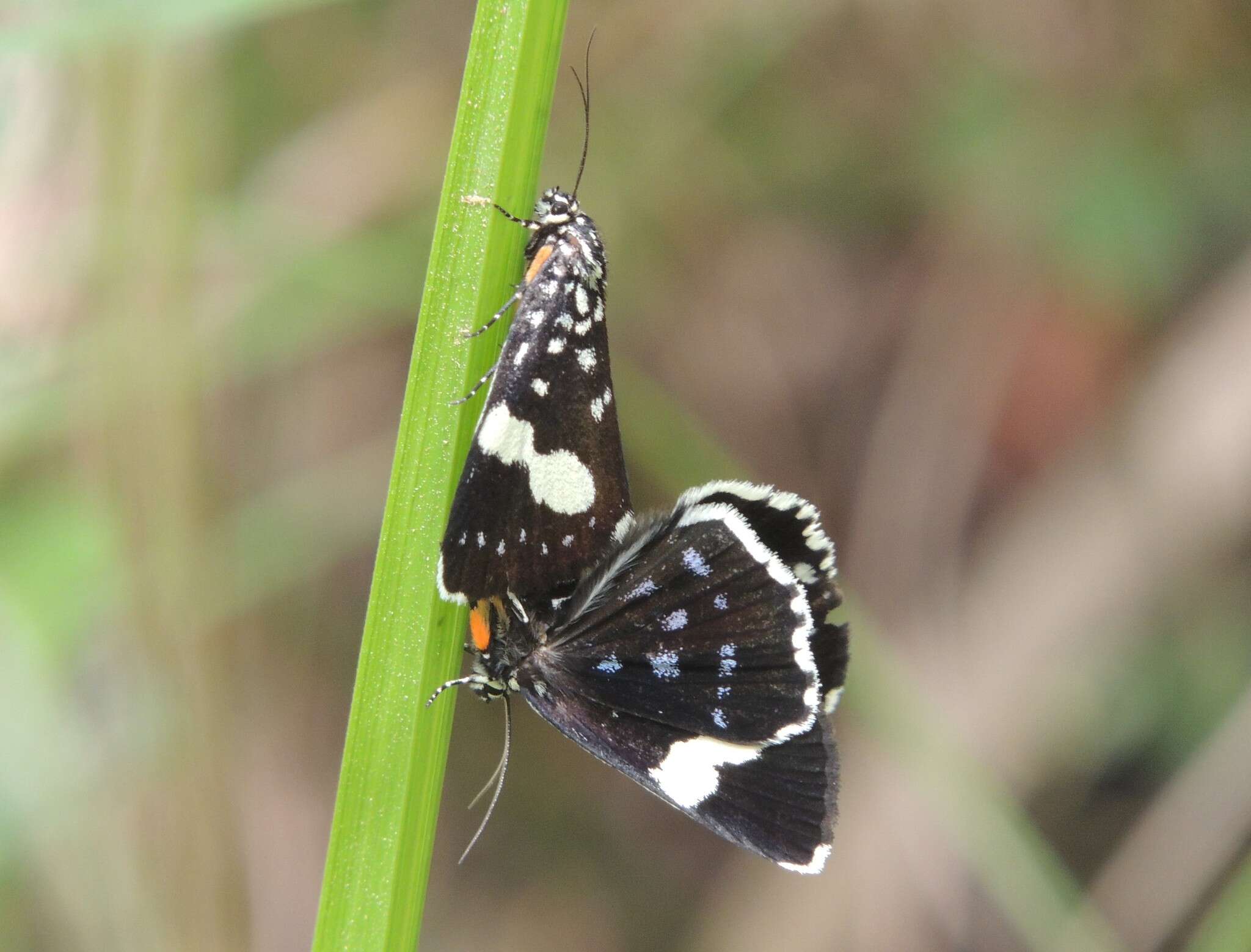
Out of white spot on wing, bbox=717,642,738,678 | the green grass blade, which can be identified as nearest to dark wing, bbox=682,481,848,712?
white spot on wing, bbox=717,642,738,678

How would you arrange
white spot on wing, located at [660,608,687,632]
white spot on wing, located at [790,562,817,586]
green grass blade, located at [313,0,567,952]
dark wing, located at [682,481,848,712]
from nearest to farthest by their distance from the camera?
green grass blade, located at [313,0,567,952], white spot on wing, located at [660,608,687,632], dark wing, located at [682,481,848,712], white spot on wing, located at [790,562,817,586]

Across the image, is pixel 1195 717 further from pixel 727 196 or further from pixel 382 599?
pixel 382 599

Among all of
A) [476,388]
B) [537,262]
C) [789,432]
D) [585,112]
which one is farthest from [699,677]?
[789,432]

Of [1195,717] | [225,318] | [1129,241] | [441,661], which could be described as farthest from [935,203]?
[441,661]

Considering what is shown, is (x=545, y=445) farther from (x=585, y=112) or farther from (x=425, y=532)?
(x=585, y=112)

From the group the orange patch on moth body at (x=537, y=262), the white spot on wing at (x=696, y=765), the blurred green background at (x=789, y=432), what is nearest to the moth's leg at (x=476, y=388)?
the orange patch on moth body at (x=537, y=262)

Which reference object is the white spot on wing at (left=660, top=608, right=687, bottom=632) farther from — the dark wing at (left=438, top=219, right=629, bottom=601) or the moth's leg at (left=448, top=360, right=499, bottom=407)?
the moth's leg at (left=448, top=360, right=499, bottom=407)

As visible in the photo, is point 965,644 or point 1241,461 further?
point 965,644
